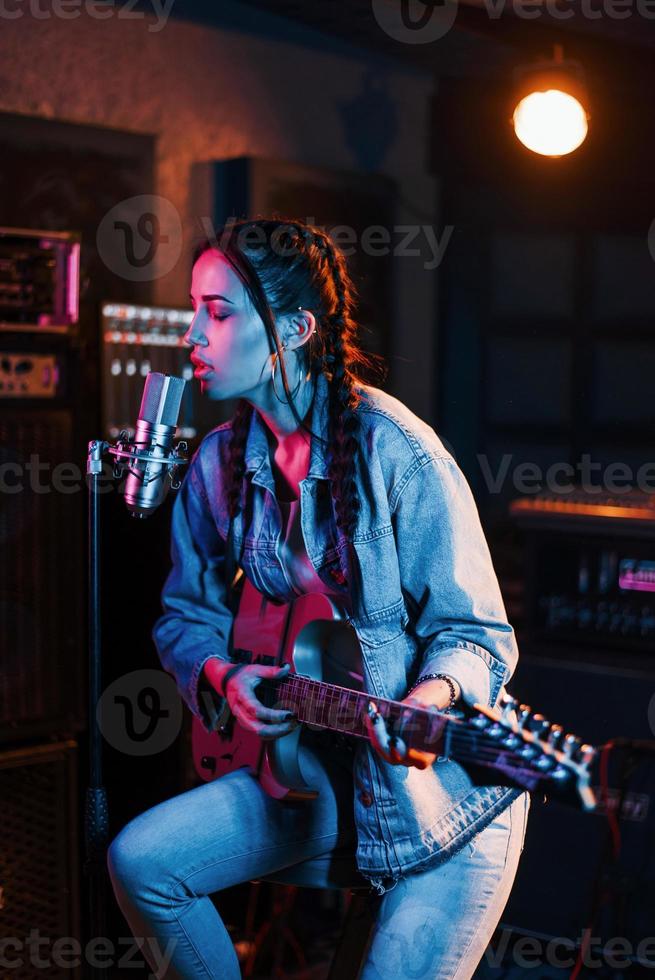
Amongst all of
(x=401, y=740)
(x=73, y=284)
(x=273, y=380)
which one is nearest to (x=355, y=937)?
(x=401, y=740)

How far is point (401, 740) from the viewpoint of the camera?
171 centimetres

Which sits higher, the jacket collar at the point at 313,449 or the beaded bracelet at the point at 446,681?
the jacket collar at the point at 313,449

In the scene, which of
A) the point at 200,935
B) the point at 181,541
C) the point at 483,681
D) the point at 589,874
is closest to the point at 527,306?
the point at 589,874

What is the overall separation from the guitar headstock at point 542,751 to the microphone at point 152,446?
673 millimetres

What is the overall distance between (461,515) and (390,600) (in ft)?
0.63

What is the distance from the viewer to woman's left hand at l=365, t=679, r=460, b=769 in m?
1.70

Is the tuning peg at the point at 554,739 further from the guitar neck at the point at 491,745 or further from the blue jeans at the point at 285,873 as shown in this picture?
the blue jeans at the point at 285,873

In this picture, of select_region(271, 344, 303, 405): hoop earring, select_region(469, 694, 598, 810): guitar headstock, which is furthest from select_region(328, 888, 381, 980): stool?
select_region(271, 344, 303, 405): hoop earring

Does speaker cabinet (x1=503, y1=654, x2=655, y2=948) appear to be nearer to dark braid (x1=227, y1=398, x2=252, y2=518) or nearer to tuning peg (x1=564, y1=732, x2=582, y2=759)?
dark braid (x1=227, y1=398, x2=252, y2=518)

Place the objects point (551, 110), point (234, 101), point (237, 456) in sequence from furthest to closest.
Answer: point (234, 101), point (551, 110), point (237, 456)

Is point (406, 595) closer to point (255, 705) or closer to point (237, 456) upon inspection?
point (255, 705)

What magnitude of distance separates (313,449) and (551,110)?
1575mm

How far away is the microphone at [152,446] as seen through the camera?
195cm

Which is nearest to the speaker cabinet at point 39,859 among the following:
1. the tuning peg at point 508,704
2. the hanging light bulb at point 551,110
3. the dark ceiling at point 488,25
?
the tuning peg at point 508,704
